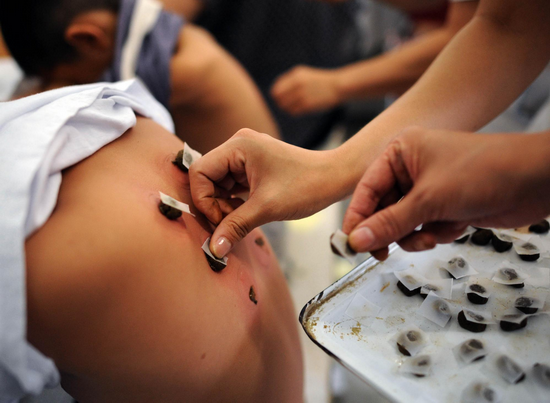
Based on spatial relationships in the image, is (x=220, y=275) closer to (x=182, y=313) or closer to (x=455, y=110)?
(x=182, y=313)

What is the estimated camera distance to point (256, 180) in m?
0.58

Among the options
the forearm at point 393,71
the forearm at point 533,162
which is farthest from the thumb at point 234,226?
the forearm at point 393,71

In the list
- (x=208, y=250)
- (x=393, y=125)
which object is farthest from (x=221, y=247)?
(x=393, y=125)

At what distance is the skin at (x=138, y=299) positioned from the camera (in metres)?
0.42

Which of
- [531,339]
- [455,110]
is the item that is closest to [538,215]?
[531,339]

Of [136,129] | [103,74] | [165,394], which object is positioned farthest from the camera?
[103,74]

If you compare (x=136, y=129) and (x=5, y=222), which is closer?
(x=5, y=222)

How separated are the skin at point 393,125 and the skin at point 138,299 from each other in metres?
0.06

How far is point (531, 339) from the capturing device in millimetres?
470

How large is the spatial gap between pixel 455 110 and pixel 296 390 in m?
0.54

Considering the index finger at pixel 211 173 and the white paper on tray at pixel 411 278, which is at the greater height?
the index finger at pixel 211 173

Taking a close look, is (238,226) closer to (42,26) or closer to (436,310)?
(436,310)

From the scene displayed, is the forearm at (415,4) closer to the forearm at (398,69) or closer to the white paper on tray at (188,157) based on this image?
the forearm at (398,69)

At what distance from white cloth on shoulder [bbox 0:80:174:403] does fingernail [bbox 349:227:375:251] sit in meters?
0.34
